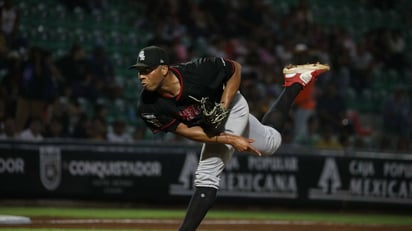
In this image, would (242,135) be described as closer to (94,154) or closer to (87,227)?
(87,227)

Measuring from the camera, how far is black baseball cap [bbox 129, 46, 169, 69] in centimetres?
685

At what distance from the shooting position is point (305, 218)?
12.7m

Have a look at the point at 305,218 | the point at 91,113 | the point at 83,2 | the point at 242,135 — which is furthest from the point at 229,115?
the point at 83,2

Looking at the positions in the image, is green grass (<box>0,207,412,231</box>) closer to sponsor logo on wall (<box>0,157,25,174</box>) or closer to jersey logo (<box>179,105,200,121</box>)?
sponsor logo on wall (<box>0,157,25,174</box>)

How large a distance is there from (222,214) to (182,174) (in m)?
1.21

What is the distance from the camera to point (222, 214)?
1291cm

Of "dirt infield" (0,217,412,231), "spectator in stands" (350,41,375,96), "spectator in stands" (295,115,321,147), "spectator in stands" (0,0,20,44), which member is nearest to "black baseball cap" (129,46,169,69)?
"dirt infield" (0,217,412,231)

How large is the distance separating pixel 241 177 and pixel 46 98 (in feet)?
11.8

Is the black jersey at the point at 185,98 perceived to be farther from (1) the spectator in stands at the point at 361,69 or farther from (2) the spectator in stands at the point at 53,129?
(1) the spectator in stands at the point at 361,69

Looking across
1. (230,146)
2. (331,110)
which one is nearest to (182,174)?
(331,110)

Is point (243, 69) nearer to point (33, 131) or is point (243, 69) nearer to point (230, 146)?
point (33, 131)

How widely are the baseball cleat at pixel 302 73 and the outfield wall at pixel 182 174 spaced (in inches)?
196

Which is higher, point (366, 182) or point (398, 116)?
point (398, 116)

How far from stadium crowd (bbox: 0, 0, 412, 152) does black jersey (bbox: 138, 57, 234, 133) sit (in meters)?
4.63
